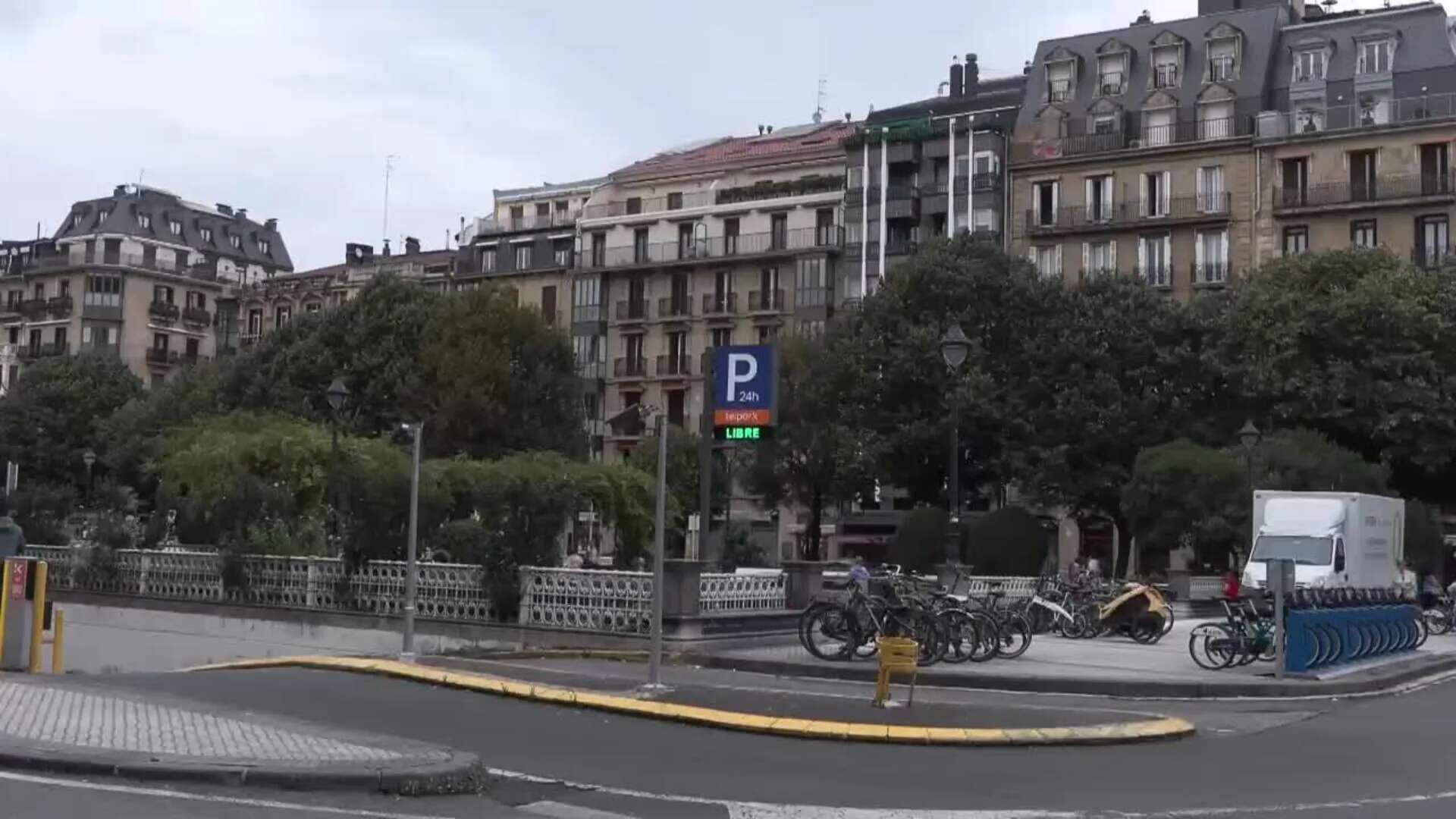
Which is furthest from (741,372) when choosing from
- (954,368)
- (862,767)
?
(862,767)

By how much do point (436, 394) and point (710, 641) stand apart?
35.8m

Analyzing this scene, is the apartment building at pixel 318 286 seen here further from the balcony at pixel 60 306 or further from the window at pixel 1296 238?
the window at pixel 1296 238

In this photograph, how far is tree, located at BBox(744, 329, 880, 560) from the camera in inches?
2071

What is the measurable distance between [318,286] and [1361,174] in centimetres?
5599

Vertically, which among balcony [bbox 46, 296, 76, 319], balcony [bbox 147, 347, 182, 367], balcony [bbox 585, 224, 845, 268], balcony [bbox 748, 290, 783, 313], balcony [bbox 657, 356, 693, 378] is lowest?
balcony [bbox 657, 356, 693, 378]

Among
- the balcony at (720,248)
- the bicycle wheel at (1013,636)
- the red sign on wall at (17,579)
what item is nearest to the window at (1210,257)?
the balcony at (720,248)

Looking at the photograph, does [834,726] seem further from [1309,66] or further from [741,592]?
[1309,66]

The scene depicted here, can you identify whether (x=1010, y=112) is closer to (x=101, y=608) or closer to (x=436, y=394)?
(x=436, y=394)

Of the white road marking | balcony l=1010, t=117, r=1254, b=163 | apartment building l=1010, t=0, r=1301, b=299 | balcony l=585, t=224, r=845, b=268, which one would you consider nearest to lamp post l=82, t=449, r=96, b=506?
balcony l=585, t=224, r=845, b=268

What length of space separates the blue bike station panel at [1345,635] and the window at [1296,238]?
38.3 meters

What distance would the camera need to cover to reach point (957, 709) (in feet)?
53.4

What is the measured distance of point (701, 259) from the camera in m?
77.4

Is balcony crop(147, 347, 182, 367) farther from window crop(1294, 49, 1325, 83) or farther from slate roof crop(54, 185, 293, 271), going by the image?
window crop(1294, 49, 1325, 83)

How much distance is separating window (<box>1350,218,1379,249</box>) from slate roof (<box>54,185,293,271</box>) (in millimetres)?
70657
